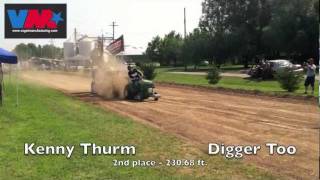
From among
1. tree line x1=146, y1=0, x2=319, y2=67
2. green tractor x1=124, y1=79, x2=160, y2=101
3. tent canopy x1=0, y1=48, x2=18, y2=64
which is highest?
tree line x1=146, y1=0, x2=319, y2=67

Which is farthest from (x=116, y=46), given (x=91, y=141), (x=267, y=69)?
(x=267, y=69)

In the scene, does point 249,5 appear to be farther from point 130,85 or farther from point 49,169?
point 49,169

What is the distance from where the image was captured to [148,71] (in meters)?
48.1

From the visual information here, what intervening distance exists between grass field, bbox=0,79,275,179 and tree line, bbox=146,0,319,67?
50697mm

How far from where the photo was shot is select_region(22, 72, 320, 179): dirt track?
34.3 feet

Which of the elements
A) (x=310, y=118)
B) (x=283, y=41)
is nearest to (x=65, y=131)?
(x=310, y=118)

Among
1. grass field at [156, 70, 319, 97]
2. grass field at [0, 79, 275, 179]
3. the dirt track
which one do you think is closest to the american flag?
the dirt track

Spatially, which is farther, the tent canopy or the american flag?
the american flag

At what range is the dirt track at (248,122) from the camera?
10.5 metres

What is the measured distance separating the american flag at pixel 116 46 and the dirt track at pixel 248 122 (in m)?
4.70

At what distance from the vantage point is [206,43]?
89.0m

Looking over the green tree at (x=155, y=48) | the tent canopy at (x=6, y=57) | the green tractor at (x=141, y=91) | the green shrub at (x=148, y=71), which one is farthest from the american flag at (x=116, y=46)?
the green tree at (x=155, y=48)

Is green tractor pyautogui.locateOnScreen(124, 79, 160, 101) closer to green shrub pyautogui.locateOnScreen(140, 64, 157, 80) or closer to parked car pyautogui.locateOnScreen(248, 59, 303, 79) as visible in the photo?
green shrub pyautogui.locateOnScreen(140, 64, 157, 80)

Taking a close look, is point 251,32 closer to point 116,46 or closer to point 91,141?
point 116,46
